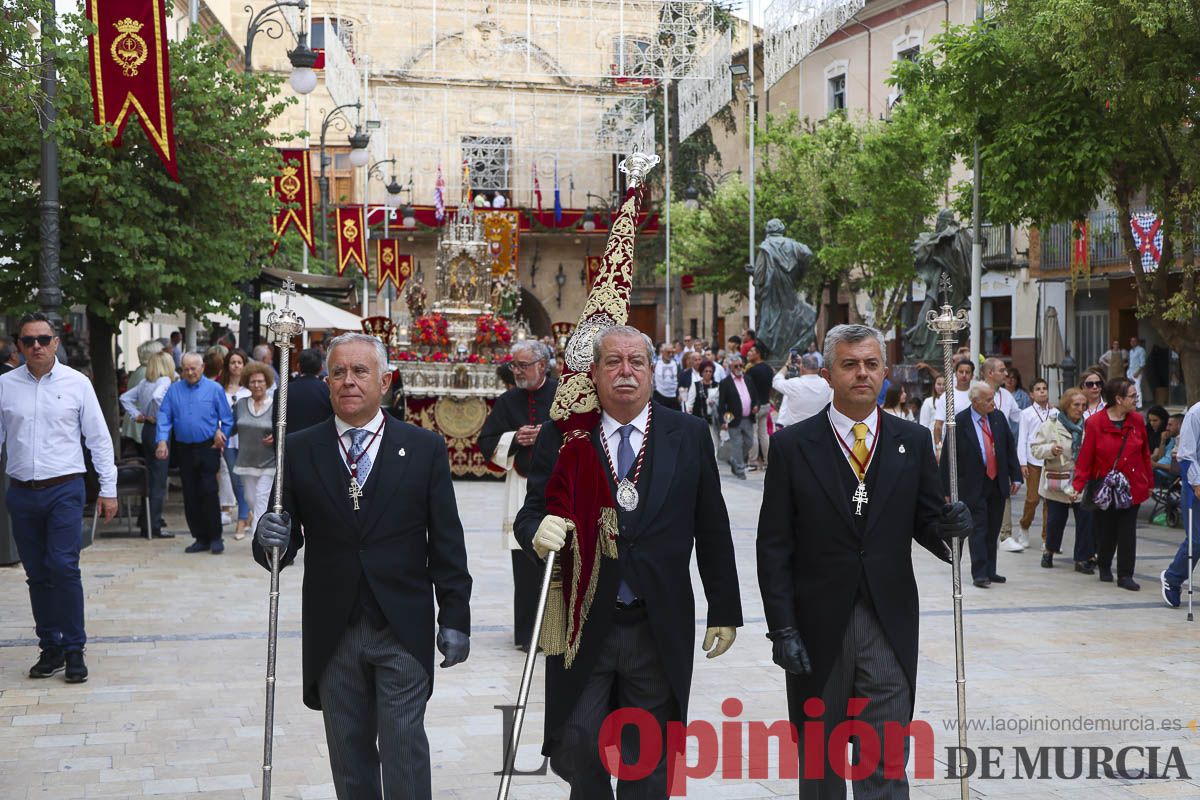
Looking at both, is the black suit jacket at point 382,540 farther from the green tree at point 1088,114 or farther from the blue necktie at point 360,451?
the green tree at point 1088,114

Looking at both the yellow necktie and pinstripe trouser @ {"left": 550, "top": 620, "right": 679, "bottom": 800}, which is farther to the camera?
the yellow necktie

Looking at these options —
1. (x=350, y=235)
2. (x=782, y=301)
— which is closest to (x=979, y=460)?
(x=782, y=301)

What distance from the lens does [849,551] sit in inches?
184

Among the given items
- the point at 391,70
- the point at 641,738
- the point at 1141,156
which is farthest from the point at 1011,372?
the point at 391,70

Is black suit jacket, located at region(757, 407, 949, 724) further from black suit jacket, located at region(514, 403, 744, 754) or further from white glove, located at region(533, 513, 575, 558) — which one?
white glove, located at region(533, 513, 575, 558)

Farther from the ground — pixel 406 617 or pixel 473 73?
pixel 473 73

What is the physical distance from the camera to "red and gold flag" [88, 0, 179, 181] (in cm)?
1077

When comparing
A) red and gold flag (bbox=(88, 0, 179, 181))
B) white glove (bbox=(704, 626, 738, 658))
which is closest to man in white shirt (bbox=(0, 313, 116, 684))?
red and gold flag (bbox=(88, 0, 179, 181))

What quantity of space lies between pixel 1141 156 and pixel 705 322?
39.0m

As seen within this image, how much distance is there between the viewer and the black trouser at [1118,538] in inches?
438

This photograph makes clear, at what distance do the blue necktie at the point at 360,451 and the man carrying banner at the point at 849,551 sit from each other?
134 centimetres

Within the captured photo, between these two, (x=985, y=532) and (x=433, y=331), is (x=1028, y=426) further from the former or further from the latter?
(x=433, y=331)

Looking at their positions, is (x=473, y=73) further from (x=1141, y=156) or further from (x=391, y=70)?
(x=1141, y=156)

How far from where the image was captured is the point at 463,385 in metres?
20.4
